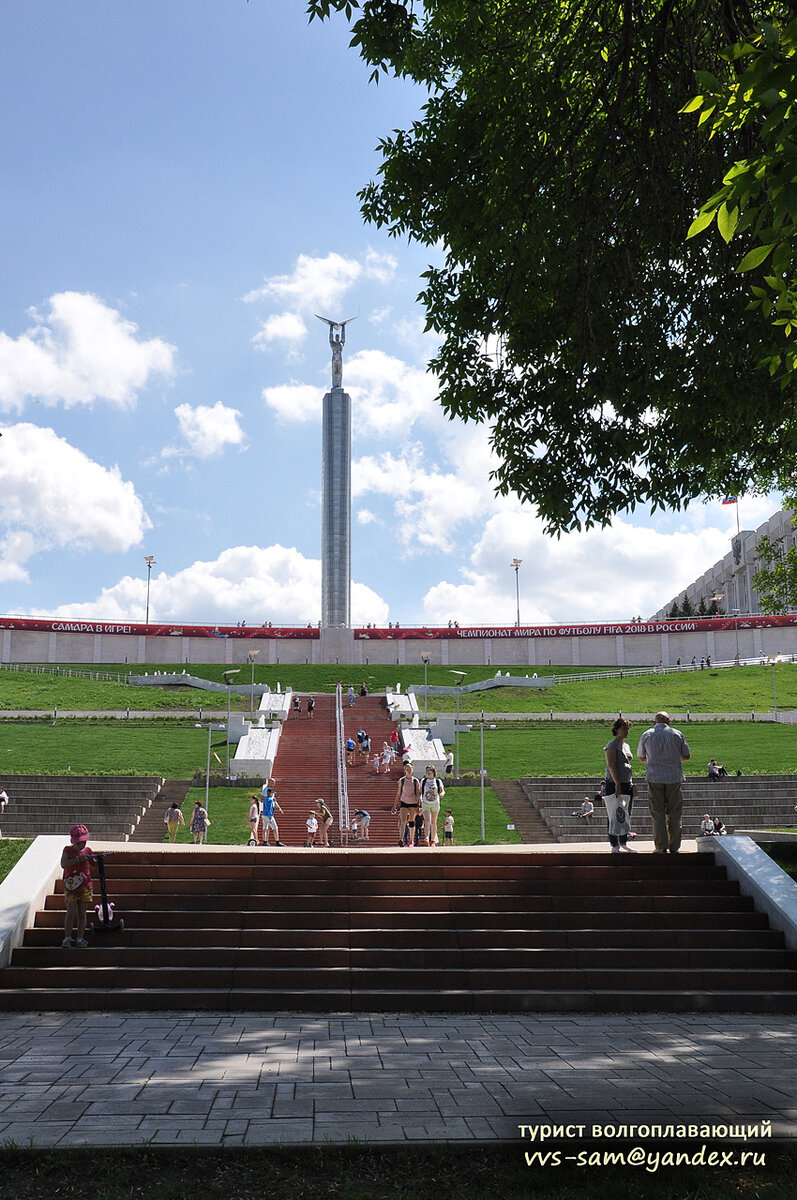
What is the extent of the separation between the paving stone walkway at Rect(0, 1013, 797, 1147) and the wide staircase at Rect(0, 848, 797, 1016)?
0.36 metres

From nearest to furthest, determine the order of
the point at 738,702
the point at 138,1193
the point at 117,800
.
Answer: the point at 138,1193 < the point at 117,800 < the point at 738,702

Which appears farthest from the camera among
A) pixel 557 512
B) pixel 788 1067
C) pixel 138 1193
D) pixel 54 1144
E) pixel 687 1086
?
pixel 557 512

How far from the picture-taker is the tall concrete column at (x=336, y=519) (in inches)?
3433

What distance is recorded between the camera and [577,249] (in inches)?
373

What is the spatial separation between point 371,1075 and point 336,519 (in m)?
83.3

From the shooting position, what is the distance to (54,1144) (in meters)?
4.36

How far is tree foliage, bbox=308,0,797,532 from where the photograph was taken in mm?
8703

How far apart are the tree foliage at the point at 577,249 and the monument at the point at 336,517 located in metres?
76.2

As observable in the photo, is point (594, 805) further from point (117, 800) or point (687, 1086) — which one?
point (687, 1086)

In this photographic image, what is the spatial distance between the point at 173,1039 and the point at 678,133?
8.88 metres

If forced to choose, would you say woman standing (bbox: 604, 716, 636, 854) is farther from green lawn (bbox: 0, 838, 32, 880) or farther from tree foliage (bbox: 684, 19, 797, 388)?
tree foliage (bbox: 684, 19, 797, 388)

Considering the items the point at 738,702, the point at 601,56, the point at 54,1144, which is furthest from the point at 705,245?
the point at 738,702

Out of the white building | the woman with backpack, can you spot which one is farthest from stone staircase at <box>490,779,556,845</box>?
the white building

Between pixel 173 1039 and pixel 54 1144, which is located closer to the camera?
pixel 54 1144
